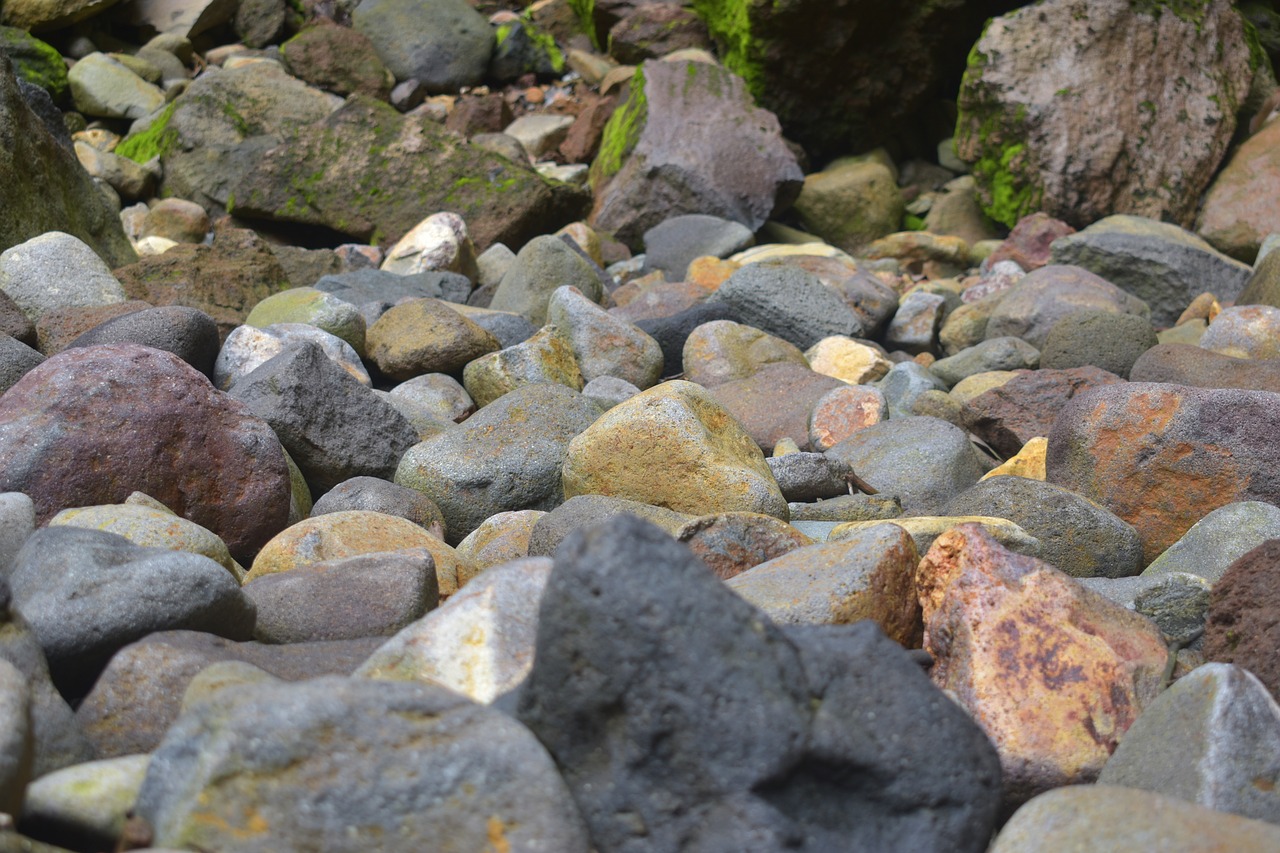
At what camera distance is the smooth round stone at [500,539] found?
11.5 ft

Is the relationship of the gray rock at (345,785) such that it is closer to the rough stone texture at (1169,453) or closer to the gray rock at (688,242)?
the rough stone texture at (1169,453)

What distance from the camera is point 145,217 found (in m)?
9.15

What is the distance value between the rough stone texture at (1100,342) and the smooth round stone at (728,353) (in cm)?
129

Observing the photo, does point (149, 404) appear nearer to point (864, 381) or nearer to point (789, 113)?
point (864, 381)

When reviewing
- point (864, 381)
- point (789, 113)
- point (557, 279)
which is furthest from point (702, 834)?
point (789, 113)

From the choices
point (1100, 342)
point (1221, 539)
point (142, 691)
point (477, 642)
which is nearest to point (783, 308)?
point (1100, 342)

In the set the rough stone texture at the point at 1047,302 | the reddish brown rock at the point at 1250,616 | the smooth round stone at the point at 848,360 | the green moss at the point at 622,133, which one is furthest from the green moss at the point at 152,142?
the reddish brown rock at the point at 1250,616

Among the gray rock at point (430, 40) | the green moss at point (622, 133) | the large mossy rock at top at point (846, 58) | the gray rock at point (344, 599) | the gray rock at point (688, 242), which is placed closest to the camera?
the gray rock at point (344, 599)

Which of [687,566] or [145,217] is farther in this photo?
[145,217]

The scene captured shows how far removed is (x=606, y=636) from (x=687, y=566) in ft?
0.52

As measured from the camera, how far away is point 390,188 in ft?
30.6

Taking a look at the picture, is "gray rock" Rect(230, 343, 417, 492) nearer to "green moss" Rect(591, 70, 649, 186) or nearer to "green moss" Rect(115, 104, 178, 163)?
"green moss" Rect(591, 70, 649, 186)

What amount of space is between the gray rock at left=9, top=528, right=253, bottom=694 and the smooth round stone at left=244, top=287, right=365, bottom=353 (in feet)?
11.5

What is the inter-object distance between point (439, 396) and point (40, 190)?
2.67 metres
